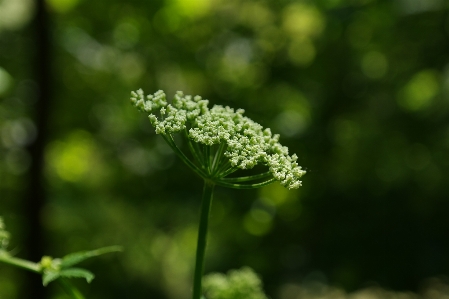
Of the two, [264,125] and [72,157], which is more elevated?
[72,157]

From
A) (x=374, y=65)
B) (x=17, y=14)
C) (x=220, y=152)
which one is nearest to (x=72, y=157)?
(x=17, y=14)

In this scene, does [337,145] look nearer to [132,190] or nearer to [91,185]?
[132,190]

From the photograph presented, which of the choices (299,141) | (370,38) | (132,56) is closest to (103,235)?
(132,56)

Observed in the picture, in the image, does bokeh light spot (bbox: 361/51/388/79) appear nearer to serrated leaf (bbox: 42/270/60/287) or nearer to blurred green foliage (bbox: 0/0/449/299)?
blurred green foliage (bbox: 0/0/449/299)

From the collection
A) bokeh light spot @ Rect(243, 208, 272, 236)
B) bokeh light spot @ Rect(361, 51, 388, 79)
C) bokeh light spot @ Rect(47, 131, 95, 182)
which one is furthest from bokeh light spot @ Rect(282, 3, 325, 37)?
bokeh light spot @ Rect(47, 131, 95, 182)

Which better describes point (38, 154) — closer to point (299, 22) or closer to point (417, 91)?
point (299, 22)

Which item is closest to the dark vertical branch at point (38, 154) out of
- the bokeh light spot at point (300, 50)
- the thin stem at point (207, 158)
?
the bokeh light spot at point (300, 50)

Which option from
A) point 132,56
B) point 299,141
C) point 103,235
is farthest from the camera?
point 103,235
